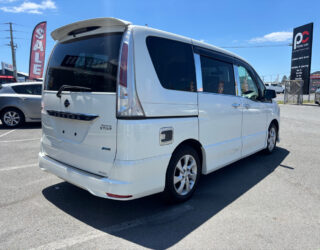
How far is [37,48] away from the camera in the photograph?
68.4 feet

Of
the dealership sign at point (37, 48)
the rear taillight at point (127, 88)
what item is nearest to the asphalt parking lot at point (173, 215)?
the rear taillight at point (127, 88)

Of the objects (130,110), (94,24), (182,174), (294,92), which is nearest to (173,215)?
(182,174)

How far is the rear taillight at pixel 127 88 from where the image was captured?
7.84 feet

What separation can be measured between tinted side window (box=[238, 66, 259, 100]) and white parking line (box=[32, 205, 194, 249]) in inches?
94.6

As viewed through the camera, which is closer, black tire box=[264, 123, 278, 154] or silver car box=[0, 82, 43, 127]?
black tire box=[264, 123, 278, 154]

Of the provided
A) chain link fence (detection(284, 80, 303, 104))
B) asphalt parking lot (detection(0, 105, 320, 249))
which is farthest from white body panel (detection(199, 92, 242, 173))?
chain link fence (detection(284, 80, 303, 104))

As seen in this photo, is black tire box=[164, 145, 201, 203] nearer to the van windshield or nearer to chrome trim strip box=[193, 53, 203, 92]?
chrome trim strip box=[193, 53, 203, 92]

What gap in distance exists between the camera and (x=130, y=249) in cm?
224

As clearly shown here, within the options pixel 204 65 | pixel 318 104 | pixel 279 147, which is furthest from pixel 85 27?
pixel 318 104

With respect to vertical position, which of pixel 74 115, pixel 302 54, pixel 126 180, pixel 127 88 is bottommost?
pixel 126 180

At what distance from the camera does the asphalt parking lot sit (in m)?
2.37

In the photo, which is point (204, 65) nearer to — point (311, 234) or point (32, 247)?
point (311, 234)

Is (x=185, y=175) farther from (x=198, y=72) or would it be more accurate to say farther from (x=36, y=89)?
(x=36, y=89)

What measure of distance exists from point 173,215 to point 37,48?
882 inches
